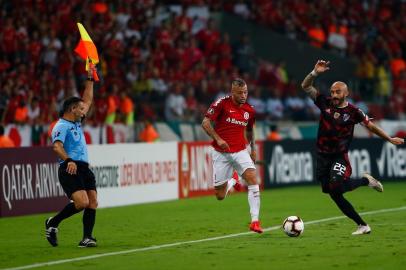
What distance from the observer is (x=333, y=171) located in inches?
604

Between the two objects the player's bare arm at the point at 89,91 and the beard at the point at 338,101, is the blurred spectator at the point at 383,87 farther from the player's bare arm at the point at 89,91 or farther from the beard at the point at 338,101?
the player's bare arm at the point at 89,91

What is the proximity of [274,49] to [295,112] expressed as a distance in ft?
13.7

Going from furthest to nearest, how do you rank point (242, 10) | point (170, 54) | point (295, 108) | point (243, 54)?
1. point (242, 10)
2. point (243, 54)
3. point (295, 108)
4. point (170, 54)

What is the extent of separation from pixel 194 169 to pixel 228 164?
9.33m

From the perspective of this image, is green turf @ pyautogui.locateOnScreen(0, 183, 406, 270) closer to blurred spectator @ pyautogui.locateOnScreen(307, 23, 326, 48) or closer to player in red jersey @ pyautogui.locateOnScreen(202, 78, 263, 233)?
player in red jersey @ pyautogui.locateOnScreen(202, 78, 263, 233)

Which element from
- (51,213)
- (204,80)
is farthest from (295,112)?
(51,213)

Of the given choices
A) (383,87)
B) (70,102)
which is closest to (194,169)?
(70,102)

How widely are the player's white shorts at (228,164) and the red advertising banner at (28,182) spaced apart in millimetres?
5123

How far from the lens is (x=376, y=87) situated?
3625 centimetres

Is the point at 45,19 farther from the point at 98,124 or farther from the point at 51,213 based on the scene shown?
the point at 51,213

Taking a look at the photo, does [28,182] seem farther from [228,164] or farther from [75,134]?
[75,134]

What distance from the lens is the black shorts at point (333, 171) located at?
15258 mm

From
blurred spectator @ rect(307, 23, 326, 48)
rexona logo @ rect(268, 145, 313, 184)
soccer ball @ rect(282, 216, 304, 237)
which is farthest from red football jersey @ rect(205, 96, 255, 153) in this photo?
blurred spectator @ rect(307, 23, 326, 48)

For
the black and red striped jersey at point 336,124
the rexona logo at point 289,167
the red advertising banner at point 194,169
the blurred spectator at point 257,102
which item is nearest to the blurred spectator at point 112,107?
the red advertising banner at point 194,169
